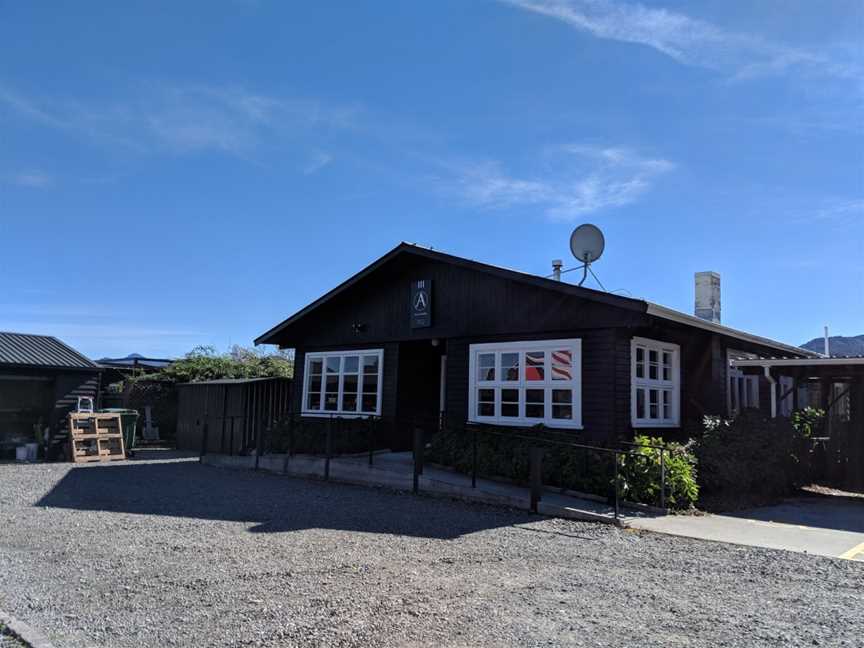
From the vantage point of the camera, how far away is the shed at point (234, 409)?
58.4 feet

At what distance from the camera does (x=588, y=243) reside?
46.1ft

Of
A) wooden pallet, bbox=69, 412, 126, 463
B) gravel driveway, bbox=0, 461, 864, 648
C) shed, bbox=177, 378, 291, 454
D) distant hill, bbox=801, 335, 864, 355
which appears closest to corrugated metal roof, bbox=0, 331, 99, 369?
wooden pallet, bbox=69, 412, 126, 463

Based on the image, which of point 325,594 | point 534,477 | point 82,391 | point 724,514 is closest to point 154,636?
point 325,594

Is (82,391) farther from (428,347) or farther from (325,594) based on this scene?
(325,594)

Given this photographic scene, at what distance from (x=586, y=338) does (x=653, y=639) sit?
7.52 meters

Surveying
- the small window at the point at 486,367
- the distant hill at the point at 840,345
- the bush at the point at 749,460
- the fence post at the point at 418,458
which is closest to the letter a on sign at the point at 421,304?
the small window at the point at 486,367

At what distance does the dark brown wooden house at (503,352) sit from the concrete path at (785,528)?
7.67 ft

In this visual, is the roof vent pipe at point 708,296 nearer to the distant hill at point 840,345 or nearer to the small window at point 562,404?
the small window at point 562,404

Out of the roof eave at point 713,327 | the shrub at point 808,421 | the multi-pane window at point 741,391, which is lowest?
the shrub at point 808,421

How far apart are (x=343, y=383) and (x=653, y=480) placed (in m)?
8.24

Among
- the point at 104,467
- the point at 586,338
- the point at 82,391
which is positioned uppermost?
the point at 586,338

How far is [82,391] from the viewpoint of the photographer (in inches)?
707

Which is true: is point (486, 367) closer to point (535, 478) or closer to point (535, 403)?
point (535, 403)

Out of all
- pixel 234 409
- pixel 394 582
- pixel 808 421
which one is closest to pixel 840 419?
pixel 808 421
